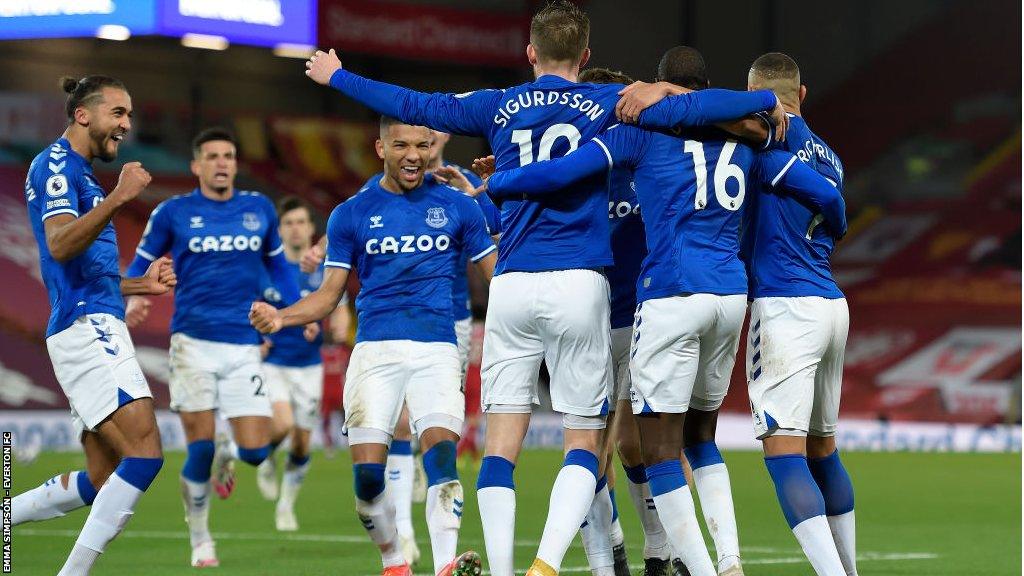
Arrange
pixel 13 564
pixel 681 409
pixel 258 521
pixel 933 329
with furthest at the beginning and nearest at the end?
pixel 933 329, pixel 258 521, pixel 13 564, pixel 681 409

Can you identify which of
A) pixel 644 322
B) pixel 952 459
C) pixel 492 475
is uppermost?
pixel 644 322

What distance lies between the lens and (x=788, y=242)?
21.9ft

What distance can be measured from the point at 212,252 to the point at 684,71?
14.7 feet

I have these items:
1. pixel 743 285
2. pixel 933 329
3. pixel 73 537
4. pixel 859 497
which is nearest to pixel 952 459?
pixel 859 497

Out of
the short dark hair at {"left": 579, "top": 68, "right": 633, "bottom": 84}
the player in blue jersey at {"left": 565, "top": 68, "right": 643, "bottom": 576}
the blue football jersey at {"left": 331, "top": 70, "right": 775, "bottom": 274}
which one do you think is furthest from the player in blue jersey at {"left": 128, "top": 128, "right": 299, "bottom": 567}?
the blue football jersey at {"left": 331, "top": 70, "right": 775, "bottom": 274}

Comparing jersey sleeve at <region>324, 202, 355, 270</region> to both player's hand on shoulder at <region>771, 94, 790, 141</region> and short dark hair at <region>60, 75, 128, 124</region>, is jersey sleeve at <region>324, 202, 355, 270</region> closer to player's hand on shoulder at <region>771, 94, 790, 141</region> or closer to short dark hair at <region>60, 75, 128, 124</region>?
short dark hair at <region>60, 75, 128, 124</region>

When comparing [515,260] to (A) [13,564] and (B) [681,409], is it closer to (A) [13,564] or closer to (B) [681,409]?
(B) [681,409]

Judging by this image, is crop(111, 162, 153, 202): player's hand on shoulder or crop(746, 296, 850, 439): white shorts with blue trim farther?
crop(111, 162, 153, 202): player's hand on shoulder

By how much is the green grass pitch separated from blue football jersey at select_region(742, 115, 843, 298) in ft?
Result: 7.34

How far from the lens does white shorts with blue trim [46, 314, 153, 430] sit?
700 centimetres

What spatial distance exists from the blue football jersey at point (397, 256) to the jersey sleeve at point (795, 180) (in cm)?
202

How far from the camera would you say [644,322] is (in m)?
6.36

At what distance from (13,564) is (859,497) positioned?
25.3 ft

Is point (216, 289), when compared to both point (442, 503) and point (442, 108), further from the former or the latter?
point (442, 108)
